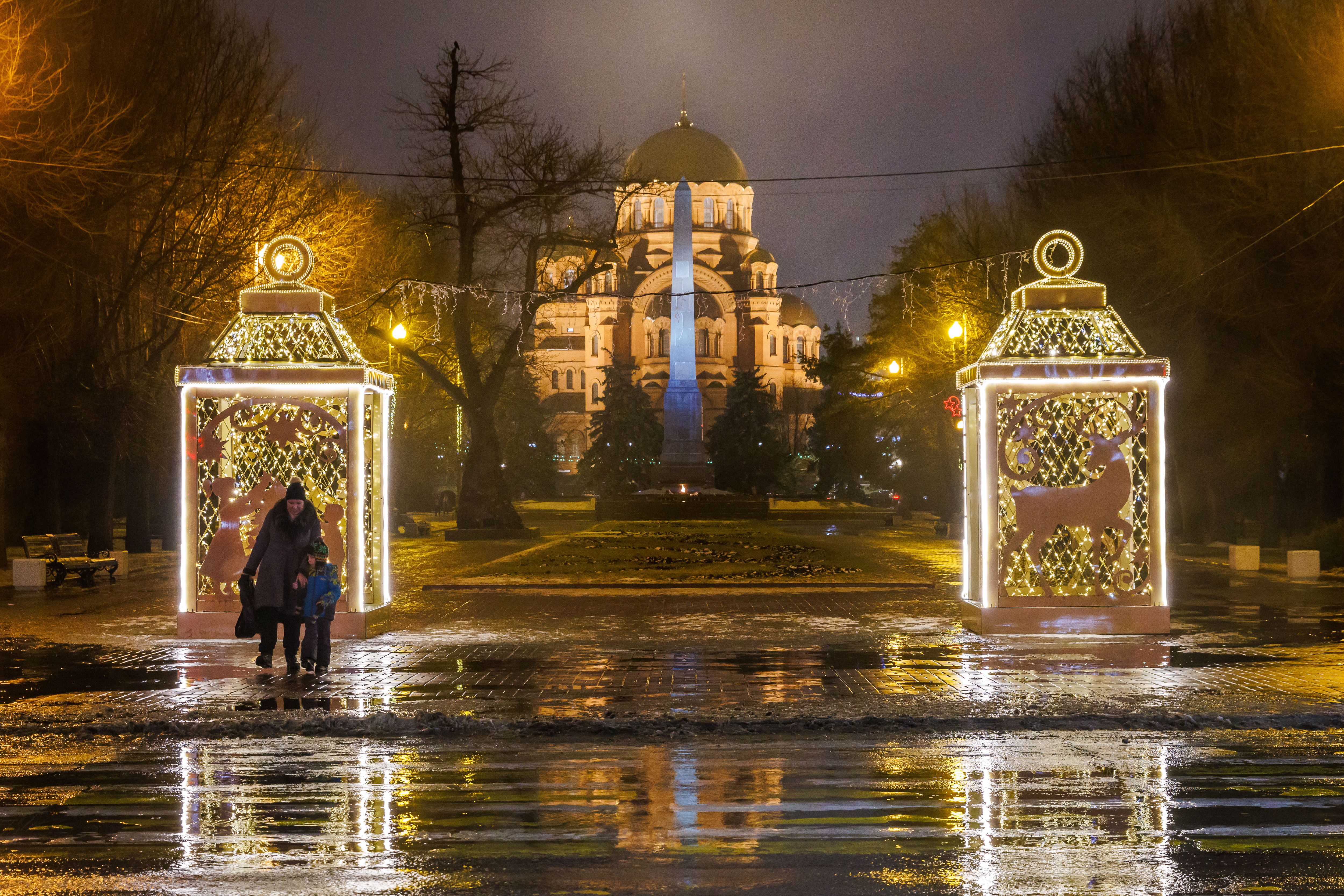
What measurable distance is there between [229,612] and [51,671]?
234 centimetres

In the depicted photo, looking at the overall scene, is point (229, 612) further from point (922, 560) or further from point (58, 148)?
point (922, 560)

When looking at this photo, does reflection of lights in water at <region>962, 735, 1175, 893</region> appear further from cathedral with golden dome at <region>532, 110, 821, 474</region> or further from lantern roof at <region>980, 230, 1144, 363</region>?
cathedral with golden dome at <region>532, 110, 821, 474</region>

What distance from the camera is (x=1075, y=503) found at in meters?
14.5

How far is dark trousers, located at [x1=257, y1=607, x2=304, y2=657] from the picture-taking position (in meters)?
12.1

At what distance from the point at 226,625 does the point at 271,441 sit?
7.11 ft

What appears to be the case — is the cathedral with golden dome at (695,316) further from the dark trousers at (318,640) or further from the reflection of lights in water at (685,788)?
the reflection of lights in water at (685,788)

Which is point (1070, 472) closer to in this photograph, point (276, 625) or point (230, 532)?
point (276, 625)

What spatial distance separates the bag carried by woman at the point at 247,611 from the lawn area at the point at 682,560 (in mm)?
10005

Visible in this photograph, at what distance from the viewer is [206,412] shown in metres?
14.8

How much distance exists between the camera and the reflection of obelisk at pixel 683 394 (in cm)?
5919

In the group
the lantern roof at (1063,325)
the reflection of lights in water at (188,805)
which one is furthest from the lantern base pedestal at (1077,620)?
the reflection of lights in water at (188,805)

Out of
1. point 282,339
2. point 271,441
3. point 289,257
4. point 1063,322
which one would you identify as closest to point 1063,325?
point 1063,322

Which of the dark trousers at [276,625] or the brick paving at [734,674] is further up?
the dark trousers at [276,625]

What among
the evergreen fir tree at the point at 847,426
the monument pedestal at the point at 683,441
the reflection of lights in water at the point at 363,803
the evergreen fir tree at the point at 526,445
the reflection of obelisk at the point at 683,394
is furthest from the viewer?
the evergreen fir tree at the point at 526,445
